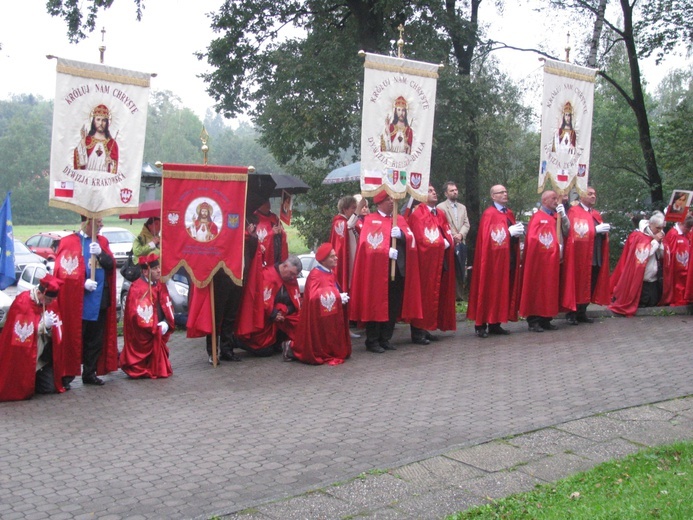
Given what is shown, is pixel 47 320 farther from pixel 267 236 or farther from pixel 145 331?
pixel 267 236

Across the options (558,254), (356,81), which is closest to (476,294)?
(558,254)

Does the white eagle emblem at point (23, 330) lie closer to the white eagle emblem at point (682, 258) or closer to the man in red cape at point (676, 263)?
the man in red cape at point (676, 263)

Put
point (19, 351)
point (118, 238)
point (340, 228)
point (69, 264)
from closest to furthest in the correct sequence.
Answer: point (19, 351), point (69, 264), point (340, 228), point (118, 238)

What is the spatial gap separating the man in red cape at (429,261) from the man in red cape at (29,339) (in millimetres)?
4587

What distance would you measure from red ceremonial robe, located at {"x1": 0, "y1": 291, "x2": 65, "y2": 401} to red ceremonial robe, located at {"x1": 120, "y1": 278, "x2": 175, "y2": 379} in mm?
Result: 1215

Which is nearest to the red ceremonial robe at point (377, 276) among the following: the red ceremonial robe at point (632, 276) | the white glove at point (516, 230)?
the white glove at point (516, 230)

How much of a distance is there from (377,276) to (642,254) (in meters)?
5.25

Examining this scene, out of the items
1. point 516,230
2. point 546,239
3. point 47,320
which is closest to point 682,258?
point 546,239

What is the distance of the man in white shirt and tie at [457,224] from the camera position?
11.6 m

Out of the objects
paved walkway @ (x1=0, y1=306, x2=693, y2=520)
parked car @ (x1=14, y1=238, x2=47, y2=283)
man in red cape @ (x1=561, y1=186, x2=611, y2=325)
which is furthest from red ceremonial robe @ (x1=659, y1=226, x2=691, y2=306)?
parked car @ (x1=14, y1=238, x2=47, y2=283)

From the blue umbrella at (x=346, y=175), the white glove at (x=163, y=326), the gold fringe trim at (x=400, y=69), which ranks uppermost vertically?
the gold fringe trim at (x=400, y=69)

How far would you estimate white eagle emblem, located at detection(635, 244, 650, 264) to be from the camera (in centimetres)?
1316

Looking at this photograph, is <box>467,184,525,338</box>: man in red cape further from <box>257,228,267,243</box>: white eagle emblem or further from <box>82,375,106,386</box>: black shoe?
<box>82,375,106,386</box>: black shoe

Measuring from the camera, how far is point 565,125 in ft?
38.0
